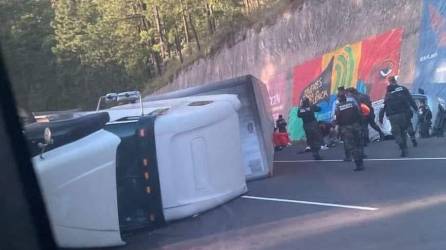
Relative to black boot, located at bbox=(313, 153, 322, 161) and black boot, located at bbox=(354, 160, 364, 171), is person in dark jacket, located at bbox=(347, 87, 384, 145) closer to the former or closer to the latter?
black boot, located at bbox=(313, 153, 322, 161)

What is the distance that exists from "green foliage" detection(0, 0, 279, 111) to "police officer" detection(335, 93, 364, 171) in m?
12.7

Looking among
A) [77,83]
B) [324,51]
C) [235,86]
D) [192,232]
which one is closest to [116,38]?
[77,83]

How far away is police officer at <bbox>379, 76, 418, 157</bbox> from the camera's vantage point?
54.4 feet

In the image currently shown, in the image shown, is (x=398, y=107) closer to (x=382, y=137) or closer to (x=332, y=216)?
(x=382, y=137)

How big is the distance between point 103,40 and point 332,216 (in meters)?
27.1

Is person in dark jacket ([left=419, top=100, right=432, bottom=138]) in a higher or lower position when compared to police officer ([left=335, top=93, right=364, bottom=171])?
lower

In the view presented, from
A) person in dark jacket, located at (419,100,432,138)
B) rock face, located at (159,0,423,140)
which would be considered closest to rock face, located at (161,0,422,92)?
rock face, located at (159,0,423,140)

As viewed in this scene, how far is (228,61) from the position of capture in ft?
130

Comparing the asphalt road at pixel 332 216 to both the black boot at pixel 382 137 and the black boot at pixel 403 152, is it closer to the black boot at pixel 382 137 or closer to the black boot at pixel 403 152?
the black boot at pixel 403 152

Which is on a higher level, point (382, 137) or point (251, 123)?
point (251, 123)

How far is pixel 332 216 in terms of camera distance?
35.3ft

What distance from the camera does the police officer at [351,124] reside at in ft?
51.7

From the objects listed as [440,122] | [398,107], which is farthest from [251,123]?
[440,122]

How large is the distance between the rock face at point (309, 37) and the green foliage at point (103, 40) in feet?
4.43
